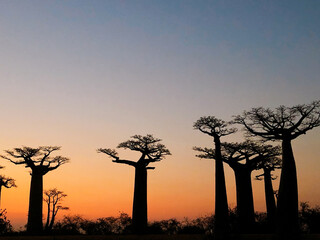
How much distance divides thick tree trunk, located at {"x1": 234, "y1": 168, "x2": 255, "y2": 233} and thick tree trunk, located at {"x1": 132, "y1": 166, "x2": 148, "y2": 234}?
21.0 feet

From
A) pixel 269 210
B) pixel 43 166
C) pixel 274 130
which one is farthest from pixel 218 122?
pixel 43 166

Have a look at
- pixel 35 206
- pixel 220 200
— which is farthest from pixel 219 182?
pixel 35 206

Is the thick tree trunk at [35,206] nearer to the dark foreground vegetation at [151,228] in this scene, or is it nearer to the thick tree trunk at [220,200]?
the dark foreground vegetation at [151,228]

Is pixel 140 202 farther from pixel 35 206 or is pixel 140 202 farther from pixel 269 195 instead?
pixel 269 195

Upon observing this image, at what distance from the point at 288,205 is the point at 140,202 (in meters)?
11.5

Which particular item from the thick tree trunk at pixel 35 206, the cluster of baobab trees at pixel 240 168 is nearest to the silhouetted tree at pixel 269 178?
the cluster of baobab trees at pixel 240 168

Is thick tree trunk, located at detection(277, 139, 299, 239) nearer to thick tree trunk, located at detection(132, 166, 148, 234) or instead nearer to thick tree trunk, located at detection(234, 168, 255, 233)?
thick tree trunk, located at detection(234, 168, 255, 233)

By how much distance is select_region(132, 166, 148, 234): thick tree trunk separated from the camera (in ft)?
85.9

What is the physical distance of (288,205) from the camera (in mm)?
18156

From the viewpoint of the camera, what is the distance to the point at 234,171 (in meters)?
26.7

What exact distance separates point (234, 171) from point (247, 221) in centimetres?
345

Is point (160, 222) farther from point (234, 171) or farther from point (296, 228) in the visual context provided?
point (296, 228)

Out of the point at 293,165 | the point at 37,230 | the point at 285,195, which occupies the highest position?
the point at 293,165

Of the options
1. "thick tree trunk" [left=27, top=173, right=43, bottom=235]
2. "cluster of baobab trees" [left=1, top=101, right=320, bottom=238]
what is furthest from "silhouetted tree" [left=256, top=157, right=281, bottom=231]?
"thick tree trunk" [left=27, top=173, right=43, bottom=235]
